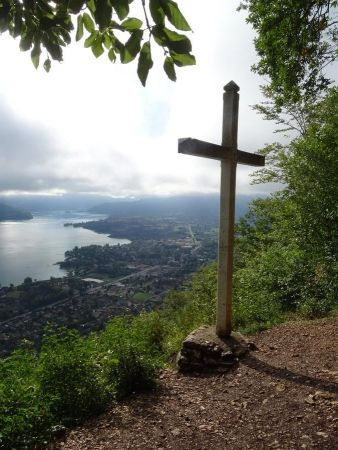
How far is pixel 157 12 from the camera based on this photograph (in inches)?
49.2

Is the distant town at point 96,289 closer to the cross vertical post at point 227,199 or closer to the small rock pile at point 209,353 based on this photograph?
the small rock pile at point 209,353

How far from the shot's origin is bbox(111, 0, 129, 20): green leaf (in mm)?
1272

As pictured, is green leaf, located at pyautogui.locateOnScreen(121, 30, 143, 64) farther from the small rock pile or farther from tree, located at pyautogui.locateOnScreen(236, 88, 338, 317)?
tree, located at pyautogui.locateOnScreen(236, 88, 338, 317)

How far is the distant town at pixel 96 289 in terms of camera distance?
1176 inches

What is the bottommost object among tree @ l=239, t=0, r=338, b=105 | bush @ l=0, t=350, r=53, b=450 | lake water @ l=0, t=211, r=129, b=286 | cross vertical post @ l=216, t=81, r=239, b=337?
lake water @ l=0, t=211, r=129, b=286

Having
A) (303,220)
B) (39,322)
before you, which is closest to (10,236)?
(39,322)

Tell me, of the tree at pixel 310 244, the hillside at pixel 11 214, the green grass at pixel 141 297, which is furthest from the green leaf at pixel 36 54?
the hillside at pixel 11 214

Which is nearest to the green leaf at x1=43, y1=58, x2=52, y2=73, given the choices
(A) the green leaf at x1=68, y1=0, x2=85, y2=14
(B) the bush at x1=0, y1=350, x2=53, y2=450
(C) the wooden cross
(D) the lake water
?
(A) the green leaf at x1=68, y1=0, x2=85, y2=14

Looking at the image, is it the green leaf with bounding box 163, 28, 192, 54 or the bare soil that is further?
the bare soil

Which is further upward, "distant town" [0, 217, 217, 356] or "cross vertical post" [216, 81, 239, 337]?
"cross vertical post" [216, 81, 239, 337]

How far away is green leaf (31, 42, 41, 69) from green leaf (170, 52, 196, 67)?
34.6 inches

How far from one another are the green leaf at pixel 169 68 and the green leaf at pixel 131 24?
17 centimetres

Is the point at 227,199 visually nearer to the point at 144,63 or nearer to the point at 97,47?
the point at 97,47

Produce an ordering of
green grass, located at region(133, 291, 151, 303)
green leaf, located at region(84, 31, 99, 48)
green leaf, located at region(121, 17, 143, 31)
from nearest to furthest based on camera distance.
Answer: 1. green leaf, located at region(121, 17, 143, 31)
2. green leaf, located at region(84, 31, 99, 48)
3. green grass, located at region(133, 291, 151, 303)
